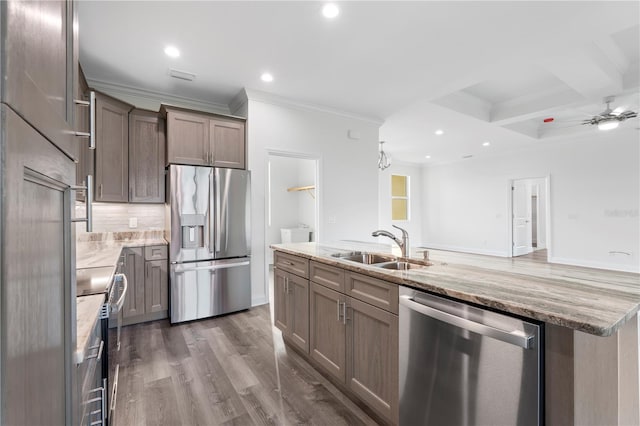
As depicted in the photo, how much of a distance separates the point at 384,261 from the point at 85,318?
1.80 m

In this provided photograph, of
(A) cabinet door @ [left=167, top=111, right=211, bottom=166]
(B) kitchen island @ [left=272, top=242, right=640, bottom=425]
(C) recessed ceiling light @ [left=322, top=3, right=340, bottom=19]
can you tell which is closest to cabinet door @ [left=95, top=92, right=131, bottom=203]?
(A) cabinet door @ [left=167, top=111, right=211, bottom=166]

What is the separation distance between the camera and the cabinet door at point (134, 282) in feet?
10.3

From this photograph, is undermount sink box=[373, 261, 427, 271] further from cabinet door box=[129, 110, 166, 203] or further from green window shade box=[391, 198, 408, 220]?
green window shade box=[391, 198, 408, 220]

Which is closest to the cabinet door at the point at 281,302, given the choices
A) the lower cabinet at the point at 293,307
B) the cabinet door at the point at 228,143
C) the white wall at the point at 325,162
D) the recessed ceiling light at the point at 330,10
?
the lower cabinet at the point at 293,307

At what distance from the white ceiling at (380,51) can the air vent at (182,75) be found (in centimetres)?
8

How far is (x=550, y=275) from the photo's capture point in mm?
1509

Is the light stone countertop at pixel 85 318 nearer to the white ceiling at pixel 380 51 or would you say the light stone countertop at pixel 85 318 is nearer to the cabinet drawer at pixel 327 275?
the cabinet drawer at pixel 327 275

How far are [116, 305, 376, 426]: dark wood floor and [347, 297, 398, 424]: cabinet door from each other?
0.68ft

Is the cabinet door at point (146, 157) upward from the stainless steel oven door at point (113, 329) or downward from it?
upward

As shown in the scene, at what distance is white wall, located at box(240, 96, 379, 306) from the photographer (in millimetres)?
3842

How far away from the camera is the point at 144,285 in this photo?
322 centimetres

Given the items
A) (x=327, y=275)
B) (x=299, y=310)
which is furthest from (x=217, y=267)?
(x=327, y=275)

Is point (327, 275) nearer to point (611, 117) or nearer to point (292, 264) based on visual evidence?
point (292, 264)

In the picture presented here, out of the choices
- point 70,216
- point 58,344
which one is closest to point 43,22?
point 70,216
